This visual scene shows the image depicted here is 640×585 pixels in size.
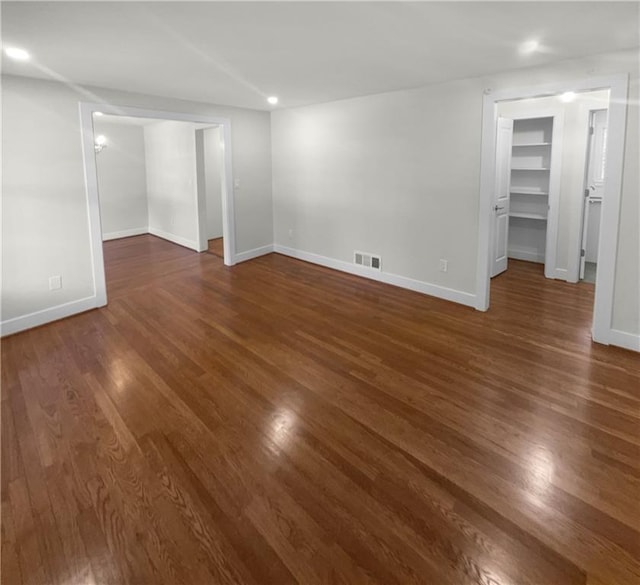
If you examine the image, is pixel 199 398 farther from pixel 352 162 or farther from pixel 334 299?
pixel 352 162

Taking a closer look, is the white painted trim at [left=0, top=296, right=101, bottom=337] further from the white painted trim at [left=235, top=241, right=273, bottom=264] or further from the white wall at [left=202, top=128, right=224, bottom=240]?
the white wall at [left=202, top=128, right=224, bottom=240]

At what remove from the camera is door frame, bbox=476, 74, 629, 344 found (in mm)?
3139

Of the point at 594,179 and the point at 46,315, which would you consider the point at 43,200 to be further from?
the point at 594,179

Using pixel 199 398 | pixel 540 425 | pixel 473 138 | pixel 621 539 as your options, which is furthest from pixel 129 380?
pixel 473 138

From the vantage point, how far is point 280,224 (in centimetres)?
678

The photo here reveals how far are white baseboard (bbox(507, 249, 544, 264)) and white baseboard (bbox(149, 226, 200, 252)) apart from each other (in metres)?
5.40

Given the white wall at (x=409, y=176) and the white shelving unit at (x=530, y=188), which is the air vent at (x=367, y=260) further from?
the white shelving unit at (x=530, y=188)

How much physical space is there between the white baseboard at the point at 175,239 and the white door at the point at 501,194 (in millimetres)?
4919

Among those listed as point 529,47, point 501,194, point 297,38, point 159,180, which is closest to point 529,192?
point 501,194

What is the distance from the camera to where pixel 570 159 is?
5027 millimetres

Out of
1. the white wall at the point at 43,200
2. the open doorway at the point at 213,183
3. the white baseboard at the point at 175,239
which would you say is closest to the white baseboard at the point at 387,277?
the white baseboard at the point at 175,239

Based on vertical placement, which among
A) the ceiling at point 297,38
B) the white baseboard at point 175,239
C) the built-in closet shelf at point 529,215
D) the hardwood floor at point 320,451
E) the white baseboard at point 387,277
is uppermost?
the ceiling at point 297,38

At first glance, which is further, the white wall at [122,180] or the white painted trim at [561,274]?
the white wall at [122,180]

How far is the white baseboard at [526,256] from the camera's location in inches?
244
